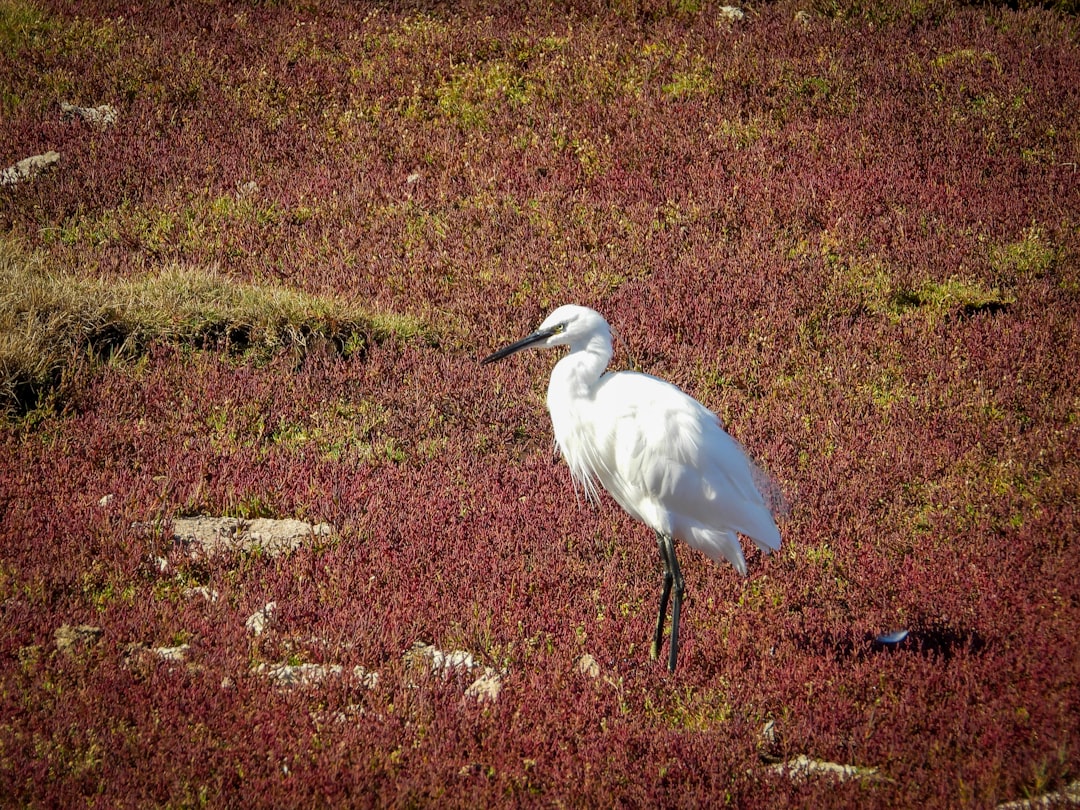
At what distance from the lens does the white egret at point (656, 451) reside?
4676mm

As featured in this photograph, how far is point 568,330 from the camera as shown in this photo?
15.9ft

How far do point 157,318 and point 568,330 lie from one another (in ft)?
12.9

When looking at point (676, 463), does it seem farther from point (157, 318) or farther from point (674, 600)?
point (157, 318)

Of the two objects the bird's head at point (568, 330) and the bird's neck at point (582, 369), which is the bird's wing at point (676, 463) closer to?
the bird's neck at point (582, 369)

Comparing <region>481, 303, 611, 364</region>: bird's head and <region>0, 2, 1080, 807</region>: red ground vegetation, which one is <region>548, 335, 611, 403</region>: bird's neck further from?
A: <region>0, 2, 1080, 807</region>: red ground vegetation

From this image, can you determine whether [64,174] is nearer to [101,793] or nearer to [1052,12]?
[101,793]

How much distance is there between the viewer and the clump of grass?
6777 millimetres

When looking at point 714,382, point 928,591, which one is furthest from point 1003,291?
point 928,591

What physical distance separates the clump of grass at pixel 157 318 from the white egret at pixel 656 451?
302cm

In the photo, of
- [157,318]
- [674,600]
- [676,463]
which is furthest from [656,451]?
[157,318]

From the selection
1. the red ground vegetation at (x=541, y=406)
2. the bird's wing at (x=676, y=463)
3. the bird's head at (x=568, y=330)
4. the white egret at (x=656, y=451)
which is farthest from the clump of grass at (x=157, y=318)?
the bird's wing at (x=676, y=463)

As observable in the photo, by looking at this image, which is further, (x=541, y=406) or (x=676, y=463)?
(x=541, y=406)

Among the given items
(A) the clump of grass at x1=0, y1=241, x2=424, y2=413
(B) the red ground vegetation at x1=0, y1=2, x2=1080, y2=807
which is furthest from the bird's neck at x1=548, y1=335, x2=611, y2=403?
(A) the clump of grass at x1=0, y1=241, x2=424, y2=413

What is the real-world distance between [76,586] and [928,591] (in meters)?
4.27
